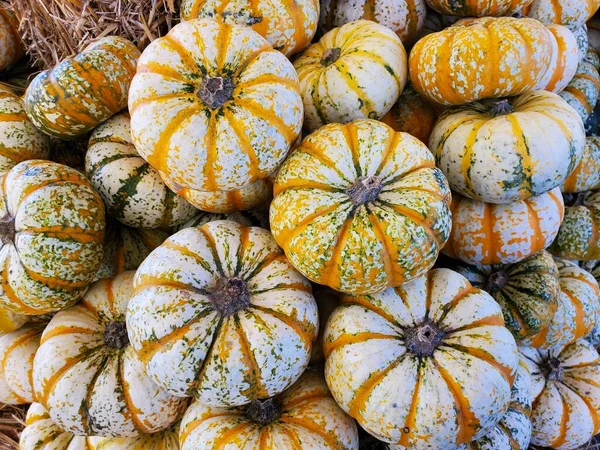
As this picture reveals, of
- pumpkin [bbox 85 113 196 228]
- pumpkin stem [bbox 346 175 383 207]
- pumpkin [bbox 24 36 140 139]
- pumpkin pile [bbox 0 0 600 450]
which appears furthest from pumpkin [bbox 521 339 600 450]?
pumpkin [bbox 24 36 140 139]

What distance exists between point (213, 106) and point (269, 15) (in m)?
0.56

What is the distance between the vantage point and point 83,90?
74.9 inches

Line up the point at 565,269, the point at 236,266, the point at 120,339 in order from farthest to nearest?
1. the point at 565,269
2. the point at 120,339
3. the point at 236,266

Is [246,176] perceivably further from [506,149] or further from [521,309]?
[521,309]

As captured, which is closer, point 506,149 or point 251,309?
point 251,309

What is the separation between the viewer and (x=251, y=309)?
1.55m

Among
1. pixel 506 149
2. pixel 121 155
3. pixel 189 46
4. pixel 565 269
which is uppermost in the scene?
pixel 189 46

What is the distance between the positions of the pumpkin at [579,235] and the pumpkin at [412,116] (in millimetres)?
951

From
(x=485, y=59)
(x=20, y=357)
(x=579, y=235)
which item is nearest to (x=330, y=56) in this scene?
(x=485, y=59)

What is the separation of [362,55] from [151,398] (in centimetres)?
141

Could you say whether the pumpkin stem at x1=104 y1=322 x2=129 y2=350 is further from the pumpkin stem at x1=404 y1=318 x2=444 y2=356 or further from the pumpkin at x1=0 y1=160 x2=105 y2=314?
the pumpkin stem at x1=404 y1=318 x2=444 y2=356

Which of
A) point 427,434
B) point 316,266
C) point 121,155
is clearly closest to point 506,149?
point 316,266

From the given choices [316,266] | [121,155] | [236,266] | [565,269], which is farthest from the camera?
[565,269]

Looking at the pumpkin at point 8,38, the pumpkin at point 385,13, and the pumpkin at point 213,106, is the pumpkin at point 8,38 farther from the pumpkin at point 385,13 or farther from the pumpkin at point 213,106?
the pumpkin at point 385,13
